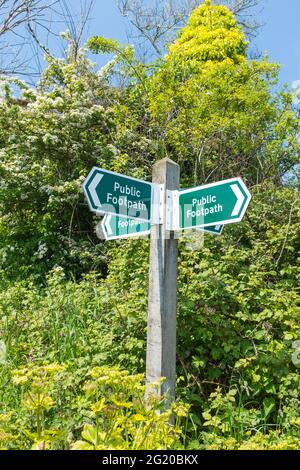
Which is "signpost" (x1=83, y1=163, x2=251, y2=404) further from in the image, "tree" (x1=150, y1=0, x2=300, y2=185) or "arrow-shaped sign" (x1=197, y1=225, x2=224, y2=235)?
"tree" (x1=150, y1=0, x2=300, y2=185)

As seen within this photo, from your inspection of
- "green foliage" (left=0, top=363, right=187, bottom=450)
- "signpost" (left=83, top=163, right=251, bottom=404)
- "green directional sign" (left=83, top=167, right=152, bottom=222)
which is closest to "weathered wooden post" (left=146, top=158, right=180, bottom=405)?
"signpost" (left=83, top=163, right=251, bottom=404)

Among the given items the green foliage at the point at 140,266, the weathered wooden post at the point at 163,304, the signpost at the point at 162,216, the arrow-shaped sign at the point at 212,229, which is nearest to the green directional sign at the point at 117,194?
the signpost at the point at 162,216

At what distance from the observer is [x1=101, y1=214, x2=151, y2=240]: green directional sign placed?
2.83 metres

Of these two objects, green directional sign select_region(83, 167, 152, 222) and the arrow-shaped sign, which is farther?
the arrow-shaped sign

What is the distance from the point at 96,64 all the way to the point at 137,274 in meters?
5.51

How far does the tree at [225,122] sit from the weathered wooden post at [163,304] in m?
3.01

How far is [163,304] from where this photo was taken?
2768 millimetres

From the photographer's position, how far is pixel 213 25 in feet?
30.4

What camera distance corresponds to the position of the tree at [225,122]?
19.7ft

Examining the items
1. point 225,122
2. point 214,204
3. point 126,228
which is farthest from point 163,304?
point 225,122

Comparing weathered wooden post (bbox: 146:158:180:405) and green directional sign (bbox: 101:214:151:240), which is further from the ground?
green directional sign (bbox: 101:214:151:240)

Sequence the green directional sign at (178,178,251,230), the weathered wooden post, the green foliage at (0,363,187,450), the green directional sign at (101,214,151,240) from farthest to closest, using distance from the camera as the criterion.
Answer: the green directional sign at (101,214,151,240) → the weathered wooden post → the green directional sign at (178,178,251,230) → the green foliage at (0,363,187,450)

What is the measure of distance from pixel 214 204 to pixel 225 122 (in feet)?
11.0

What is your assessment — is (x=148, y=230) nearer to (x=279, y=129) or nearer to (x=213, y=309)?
(x=213, y=309)
